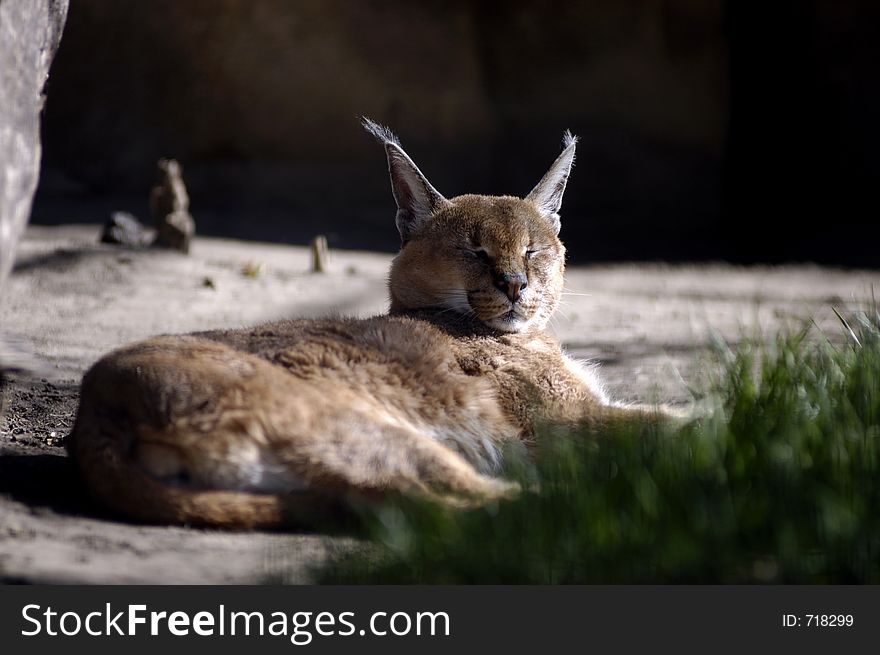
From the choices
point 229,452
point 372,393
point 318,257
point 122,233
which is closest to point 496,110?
point 318,257

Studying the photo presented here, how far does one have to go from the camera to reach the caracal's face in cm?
454

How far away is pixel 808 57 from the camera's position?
12438 millimetres

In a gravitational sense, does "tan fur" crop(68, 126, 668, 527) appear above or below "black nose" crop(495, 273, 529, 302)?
below

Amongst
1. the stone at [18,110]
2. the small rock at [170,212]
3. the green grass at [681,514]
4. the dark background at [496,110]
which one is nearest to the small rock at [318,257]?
the small rock at [170,212]

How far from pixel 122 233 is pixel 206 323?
7.37 ft

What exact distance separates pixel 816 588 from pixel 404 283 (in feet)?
8.47

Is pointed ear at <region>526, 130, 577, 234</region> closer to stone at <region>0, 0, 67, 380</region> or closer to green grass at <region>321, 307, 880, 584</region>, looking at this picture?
green grass at <region>321, 307, 880, 584</region>

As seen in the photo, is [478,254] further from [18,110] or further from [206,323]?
[206,323]

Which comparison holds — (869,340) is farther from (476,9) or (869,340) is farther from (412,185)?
(476,9)

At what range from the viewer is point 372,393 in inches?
154

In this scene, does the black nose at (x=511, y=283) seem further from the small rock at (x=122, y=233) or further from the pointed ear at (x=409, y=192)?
the small rock at (x=122, y=233)

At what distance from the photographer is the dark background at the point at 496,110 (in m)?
12.2

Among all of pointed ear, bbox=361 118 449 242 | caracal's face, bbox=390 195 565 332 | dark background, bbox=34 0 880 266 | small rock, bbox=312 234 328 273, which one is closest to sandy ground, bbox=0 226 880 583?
small rock, bbox=312 234 328 273

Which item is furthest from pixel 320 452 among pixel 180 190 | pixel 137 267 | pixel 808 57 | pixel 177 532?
pixel 808 57
